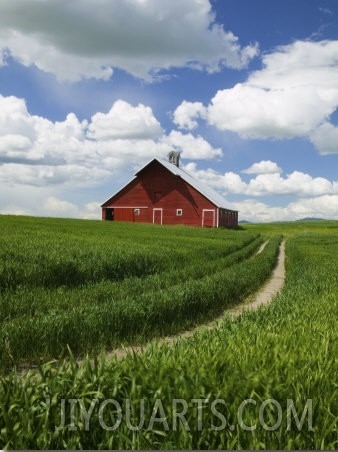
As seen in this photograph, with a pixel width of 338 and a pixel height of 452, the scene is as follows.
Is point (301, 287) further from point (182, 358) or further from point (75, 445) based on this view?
point (75, 445)

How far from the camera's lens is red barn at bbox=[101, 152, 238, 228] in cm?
5988

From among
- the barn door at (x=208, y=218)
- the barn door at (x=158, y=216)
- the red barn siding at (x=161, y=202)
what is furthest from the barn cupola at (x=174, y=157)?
the barn door at (x=208, y=218)

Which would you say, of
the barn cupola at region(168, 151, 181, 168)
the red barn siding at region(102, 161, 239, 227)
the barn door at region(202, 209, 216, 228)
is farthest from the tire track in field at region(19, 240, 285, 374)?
the barn cupola at region(168, 151, 181, 168)

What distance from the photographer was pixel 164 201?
2410 inches

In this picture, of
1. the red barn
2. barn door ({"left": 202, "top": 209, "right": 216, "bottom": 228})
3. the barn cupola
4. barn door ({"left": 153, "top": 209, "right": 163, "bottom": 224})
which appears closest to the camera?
barn door ({"left": 202, "top": 209, "right": 216, "bottom": 228})

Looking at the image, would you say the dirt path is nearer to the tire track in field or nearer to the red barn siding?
the tire track in field

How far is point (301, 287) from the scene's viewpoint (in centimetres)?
1348

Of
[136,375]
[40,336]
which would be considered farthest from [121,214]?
Answer: [136,375]

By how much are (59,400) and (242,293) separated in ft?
40.2

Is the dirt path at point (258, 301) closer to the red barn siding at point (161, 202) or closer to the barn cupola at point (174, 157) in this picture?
the red barn siding at point (161, 202)

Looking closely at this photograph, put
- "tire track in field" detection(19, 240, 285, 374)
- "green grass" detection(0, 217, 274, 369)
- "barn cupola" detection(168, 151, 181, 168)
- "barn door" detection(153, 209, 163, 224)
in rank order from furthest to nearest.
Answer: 1. "barn cupola" detection(168, 151, 181, 168)
2. "barn door" detection(153, 209, 163, 224)
3. "tire track in field" detection(19, 240, 285, 374)
4. "green grass" detection(0, 217, 274, 369)

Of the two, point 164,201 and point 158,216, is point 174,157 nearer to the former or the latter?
point 164,201

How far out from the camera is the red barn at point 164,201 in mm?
59875

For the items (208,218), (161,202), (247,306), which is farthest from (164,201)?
(247,306)
